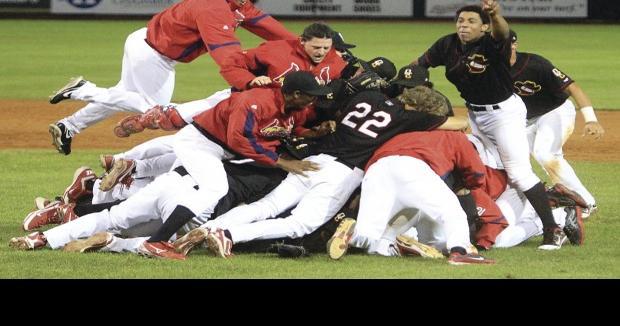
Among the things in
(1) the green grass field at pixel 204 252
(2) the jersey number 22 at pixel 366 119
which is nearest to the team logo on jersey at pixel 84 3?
(1) the green grass field at pixel 204 252

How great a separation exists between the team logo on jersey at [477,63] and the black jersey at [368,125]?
571 millimetres

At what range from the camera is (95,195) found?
924 cm

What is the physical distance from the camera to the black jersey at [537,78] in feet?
31.4

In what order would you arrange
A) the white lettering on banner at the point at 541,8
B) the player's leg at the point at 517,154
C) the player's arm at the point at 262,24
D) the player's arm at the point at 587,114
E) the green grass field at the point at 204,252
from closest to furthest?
the green grass field at the point at 204,252 → the player's leg at the point at 517,154 → the player's arm at the point at 587,114 → the player's arm at the point at 262,24 → the white lettering on banner at the point at 541,8

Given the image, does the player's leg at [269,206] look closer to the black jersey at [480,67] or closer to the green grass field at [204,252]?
the green grass field at [204,252]

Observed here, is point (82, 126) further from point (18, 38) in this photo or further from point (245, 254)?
point (18, 38)

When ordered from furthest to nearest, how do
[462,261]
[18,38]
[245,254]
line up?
1. [18,38]
2. [245,254]
3. [462,261]

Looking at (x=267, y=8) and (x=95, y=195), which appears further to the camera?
(x=267, y=8)

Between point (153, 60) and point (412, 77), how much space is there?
9.56 feet

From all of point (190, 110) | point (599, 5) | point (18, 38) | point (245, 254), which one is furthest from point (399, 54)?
point (245, 254)

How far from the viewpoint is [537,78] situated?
9617 millimetres

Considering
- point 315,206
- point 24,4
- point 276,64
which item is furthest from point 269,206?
point 24,4

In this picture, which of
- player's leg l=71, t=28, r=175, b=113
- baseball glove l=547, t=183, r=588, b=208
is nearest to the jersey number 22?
baseball glove l=547, t=183, r=588, b=208

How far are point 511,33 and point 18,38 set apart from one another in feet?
68.3
